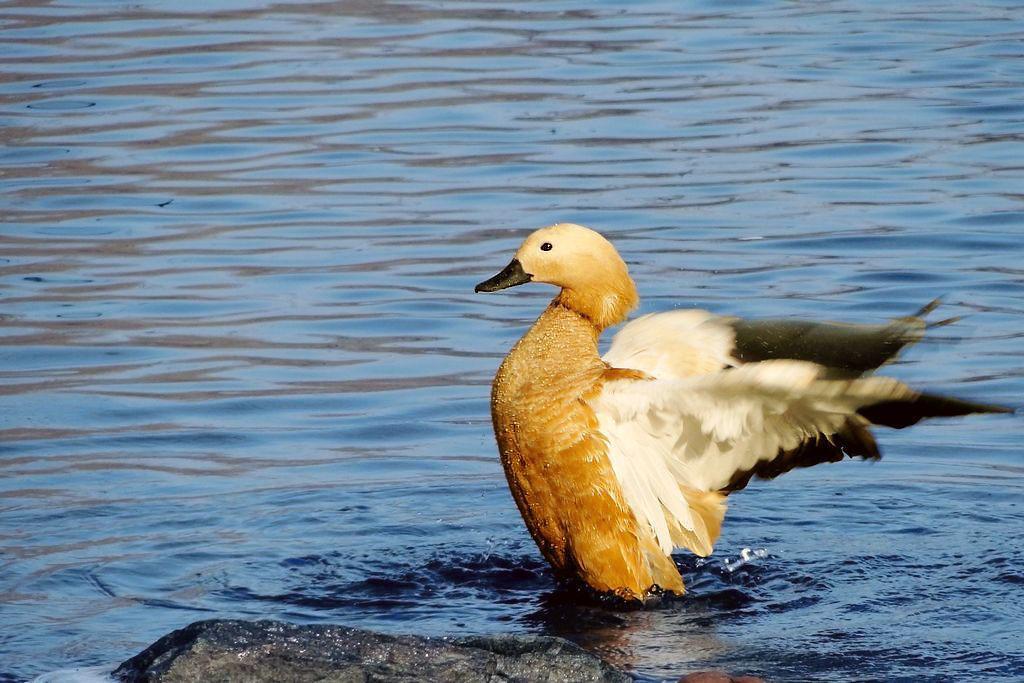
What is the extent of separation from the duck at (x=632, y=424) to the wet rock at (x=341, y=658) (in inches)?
43.5

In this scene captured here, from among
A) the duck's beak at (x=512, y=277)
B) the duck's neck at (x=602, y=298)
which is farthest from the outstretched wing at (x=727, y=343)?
the duck's beak at (x=512, y=277)

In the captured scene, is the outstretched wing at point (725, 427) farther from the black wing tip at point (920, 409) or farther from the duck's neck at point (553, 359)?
the duck's neck at point (553, 359)

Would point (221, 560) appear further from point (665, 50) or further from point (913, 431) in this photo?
point (665, 50)

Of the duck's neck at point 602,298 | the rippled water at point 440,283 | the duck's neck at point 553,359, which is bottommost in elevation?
the rippled water at point 440,283

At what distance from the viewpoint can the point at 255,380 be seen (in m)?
8.63

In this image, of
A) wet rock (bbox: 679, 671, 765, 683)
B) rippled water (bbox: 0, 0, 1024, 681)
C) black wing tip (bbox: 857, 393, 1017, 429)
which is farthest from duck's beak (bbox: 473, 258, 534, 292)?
wet rock (bbox: 679, 671, 765, 683)

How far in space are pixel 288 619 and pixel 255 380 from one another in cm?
278

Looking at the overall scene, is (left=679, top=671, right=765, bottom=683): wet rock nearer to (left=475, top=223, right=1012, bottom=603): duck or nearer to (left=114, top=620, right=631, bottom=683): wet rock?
(left=114, top=620, right=631, bottom=683): wet rock

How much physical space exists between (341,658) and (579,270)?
187 centimetres

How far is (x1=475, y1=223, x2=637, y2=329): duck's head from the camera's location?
627cm

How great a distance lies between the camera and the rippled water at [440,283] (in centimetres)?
623

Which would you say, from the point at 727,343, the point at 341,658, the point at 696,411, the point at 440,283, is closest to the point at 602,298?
the point at 727,343

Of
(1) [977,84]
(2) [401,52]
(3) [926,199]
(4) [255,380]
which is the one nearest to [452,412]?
(4) [255,380]

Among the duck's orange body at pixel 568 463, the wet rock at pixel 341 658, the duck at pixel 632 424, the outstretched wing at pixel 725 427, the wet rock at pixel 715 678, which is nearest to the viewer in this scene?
the wet rock at pixel 341 658
